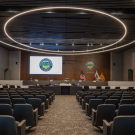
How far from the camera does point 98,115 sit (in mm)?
3633

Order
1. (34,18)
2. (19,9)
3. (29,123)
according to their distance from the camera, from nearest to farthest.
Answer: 1. (29,123)
2. (19,9)
3. (34,18)

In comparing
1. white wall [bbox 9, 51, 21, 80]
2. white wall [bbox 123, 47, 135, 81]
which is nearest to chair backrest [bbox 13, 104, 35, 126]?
white wall [bbox 123, 47, 135, 81]

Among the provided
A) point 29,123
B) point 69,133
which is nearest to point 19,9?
point 29,123

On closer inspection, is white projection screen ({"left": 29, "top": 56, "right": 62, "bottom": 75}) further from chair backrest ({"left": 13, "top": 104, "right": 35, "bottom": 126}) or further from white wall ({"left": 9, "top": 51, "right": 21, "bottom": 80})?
chair backrest ({"left": 13, "top": 104, "right": 35, "bottom": 126})

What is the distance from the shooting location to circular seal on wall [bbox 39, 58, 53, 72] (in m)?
20.7

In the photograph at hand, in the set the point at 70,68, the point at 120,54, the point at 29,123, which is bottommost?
the point at 29,123

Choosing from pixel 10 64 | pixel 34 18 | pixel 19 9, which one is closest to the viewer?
pixel 19 9

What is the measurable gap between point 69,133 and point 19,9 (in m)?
6.05

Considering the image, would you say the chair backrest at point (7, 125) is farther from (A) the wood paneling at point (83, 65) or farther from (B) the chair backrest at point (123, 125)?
(A) the wood paneling at point (83, 65)

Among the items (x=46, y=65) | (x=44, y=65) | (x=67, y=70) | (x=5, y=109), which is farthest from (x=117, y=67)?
(x=5, y=109)

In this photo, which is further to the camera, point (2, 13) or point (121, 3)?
point (2, 13)

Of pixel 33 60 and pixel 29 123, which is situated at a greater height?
pixel 33 60

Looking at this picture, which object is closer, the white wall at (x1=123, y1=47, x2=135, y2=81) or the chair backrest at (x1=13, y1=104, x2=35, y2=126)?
the chair backrest at (x1=13, y1=104, x2=35, y2=126)

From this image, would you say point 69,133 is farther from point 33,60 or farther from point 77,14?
point 33,60
